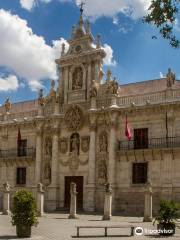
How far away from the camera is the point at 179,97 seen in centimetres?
3075

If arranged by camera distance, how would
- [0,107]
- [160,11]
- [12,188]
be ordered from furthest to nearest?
[0,107] → [12,188] → [160,11]

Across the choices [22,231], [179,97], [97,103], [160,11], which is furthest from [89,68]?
[160,11]

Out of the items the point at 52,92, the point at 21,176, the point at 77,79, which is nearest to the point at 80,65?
the point at 77,79

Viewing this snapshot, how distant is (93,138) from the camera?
111 ft

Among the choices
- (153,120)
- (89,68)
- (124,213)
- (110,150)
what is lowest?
(124,213)

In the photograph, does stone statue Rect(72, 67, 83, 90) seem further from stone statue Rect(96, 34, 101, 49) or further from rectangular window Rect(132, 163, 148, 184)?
rectangular window Rect(132, 163, 148, 184)

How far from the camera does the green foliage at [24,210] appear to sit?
16672 millimetres

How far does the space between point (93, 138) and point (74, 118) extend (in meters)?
2.54

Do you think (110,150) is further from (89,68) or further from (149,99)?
(89,68)

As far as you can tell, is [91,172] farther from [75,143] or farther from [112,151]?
[75,143]

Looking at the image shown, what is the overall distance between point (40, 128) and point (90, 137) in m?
5.15

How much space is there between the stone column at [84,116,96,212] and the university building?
0.07 metres

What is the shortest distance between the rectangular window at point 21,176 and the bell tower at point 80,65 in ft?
23.8

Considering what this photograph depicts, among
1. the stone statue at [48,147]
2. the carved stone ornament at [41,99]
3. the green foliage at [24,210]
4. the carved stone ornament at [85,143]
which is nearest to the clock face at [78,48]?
the carved stone ornament at [41,99]
